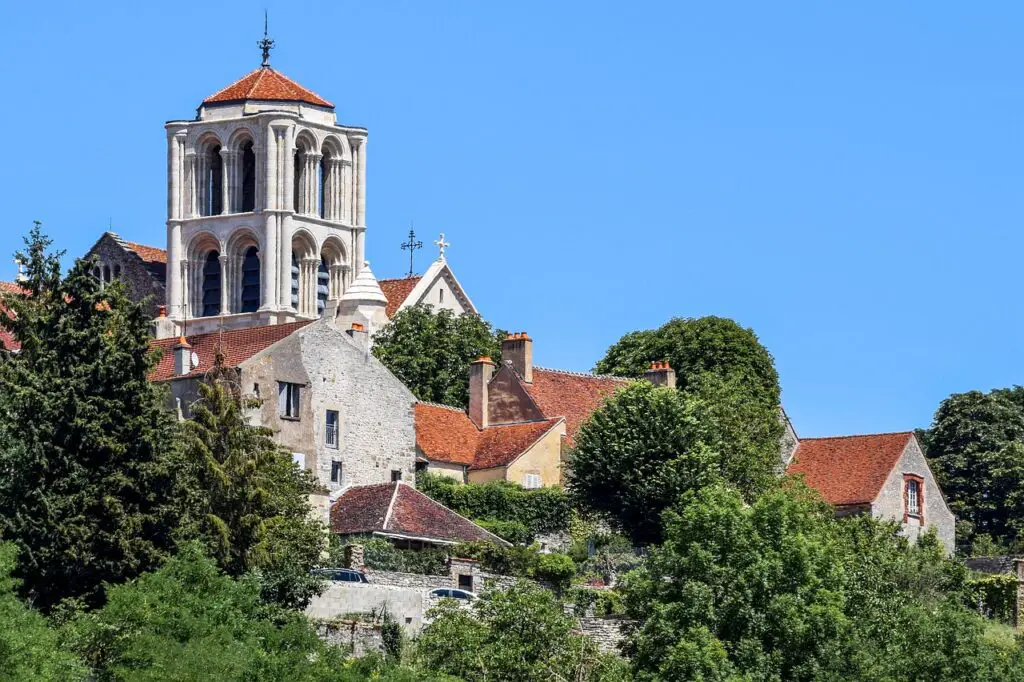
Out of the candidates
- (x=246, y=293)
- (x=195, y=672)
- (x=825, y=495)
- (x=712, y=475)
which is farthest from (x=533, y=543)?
(x=246, y=293)

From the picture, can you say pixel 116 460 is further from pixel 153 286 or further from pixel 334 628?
pixel 153 286

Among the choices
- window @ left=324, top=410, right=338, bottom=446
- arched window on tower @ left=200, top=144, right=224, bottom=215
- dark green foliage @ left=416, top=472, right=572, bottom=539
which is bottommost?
dark green foliage @ left=416, top=472, right=572, bottom=539

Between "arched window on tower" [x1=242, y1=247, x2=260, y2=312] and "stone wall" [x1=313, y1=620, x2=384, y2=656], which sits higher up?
"arched window on tower" [x1=242, y1=247, x2=260, y2=312]

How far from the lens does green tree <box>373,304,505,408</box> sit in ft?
311

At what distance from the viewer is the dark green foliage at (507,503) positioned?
81312 millimetres

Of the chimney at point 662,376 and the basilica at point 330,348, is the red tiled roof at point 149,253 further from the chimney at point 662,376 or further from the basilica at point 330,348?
the chimney at point 662,376

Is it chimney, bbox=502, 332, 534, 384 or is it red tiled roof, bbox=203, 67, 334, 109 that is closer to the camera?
chimney, bbox=502, 332, 534, 384

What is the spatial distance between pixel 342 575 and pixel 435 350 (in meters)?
29.9

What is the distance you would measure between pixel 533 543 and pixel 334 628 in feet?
46.9

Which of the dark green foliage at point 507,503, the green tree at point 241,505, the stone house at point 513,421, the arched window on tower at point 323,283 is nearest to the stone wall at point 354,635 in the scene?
the green tree at point 241,505

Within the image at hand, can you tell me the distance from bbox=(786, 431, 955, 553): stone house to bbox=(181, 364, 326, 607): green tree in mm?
24311

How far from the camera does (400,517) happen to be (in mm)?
75125

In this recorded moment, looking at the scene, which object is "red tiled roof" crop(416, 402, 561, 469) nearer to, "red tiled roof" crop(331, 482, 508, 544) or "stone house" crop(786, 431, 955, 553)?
"red tiled roof" crop(331, 482, 508, 544)

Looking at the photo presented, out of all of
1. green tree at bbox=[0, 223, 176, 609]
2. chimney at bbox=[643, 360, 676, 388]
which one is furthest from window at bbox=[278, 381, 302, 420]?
chimney at bbox=[643, 360, 676, 388]
